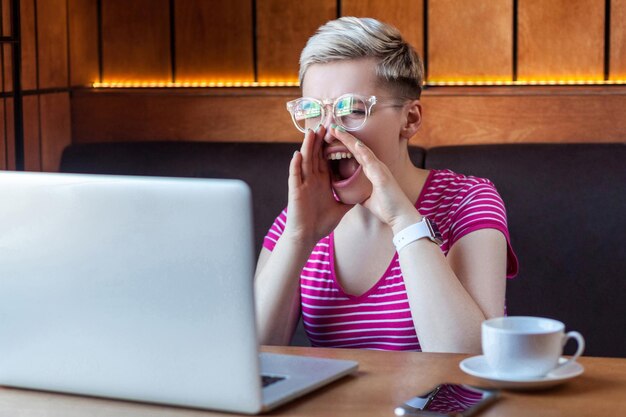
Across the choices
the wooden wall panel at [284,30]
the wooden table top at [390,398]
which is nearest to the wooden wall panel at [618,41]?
the wooden wall panel at [284,30]

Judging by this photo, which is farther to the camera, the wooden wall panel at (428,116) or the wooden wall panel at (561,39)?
the wooden wall panel at (561,39)

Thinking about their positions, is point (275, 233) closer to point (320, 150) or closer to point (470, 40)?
point (320, 150)

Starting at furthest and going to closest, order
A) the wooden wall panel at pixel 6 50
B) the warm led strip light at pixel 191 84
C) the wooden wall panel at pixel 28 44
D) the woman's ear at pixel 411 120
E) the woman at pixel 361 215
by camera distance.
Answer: the warm led strip light at pixel 191 84, the wooden wall panel at pixel 28 44, the wooden wall panel at pixel 6 50, the woman's ear at pixel 411 120, the woman at pixel 361 215

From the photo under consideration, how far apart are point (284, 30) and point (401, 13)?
15.2 inches

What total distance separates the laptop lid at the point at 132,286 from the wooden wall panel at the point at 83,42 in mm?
2217

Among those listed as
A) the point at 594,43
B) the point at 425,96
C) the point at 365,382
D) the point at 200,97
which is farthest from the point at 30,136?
the point at 365,382

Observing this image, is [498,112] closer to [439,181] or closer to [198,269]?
[439,181]

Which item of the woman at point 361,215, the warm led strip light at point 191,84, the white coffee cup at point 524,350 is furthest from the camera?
the warm led strip light at point 191,84

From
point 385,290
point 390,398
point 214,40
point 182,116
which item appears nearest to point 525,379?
point 390,398

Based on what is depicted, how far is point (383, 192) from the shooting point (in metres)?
1.67

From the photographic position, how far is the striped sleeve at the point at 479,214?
5.82 ft

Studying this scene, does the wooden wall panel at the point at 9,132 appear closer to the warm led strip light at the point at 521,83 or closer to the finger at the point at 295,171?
the warm led strip light at the point at 521,83

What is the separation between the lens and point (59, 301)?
1.20 meters

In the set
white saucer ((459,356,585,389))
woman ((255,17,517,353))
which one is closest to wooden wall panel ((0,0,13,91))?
woman ((255,17,517,353))
